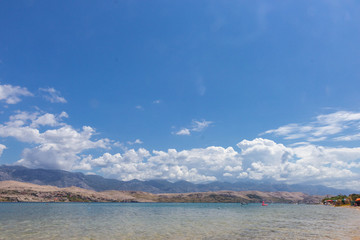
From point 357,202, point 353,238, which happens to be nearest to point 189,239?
point 353,238

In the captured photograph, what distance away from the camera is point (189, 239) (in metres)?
34.0

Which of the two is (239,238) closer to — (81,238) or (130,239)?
(130,239)

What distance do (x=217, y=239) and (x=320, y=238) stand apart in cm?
1620

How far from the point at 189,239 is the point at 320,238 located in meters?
20.6

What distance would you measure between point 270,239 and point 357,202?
171425mm

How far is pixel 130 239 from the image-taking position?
1348 inches

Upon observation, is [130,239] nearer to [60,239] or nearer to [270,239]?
[60,239]

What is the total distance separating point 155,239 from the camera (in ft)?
112

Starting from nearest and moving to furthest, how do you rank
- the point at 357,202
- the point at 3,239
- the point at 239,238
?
the point at 3,239 → the point at 239,238 → the point at 357,202

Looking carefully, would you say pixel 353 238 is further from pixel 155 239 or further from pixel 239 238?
pixel 155 239

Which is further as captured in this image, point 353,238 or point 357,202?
point 357,202

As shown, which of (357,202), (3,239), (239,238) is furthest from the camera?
(357,202)

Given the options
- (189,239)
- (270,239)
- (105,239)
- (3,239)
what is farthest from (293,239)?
(3,239)

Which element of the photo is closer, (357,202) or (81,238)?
(81,238)
